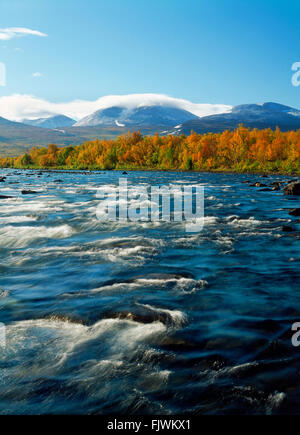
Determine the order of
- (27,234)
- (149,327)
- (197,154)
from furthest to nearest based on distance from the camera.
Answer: (197,154)
(27,234)
(149,327)

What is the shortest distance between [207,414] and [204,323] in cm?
295

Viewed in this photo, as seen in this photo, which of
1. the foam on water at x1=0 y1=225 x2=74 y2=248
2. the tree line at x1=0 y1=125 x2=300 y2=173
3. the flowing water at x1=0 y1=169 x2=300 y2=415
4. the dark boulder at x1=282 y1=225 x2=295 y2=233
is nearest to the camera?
the flowing water at x1=0 y1=169 x2=300 y2=415

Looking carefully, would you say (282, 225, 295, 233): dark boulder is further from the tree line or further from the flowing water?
the tree line

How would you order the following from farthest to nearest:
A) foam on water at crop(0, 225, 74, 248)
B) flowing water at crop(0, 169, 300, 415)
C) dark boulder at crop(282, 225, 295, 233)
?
1. dark boulder at crop(282, 225, 295, 233)
2. foam on water at crop(0, 225, 74, 248)
3. flowing water at crop(0, 169, 300, 415)

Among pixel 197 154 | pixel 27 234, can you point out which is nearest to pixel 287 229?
pixel 27 234

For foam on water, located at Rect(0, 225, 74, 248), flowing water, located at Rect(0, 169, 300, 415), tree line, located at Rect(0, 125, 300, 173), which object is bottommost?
flowing water, located at Rect(0, 169, 300, 415)

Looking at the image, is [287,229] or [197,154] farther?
[197,154]

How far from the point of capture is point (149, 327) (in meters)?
7.84

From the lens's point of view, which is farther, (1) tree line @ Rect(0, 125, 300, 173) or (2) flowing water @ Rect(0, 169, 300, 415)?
(1) tree line @ Rect(0, 125, 300, 173)

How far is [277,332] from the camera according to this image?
24.9 feet

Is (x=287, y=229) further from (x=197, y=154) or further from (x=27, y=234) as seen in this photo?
(x=197, y=154)

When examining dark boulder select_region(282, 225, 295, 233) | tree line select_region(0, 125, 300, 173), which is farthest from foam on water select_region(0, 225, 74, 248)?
tree line select_region(0, 125, 300, 173)

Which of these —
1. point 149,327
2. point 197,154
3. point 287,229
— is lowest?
point 149,327

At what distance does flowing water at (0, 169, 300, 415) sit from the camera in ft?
18.5
